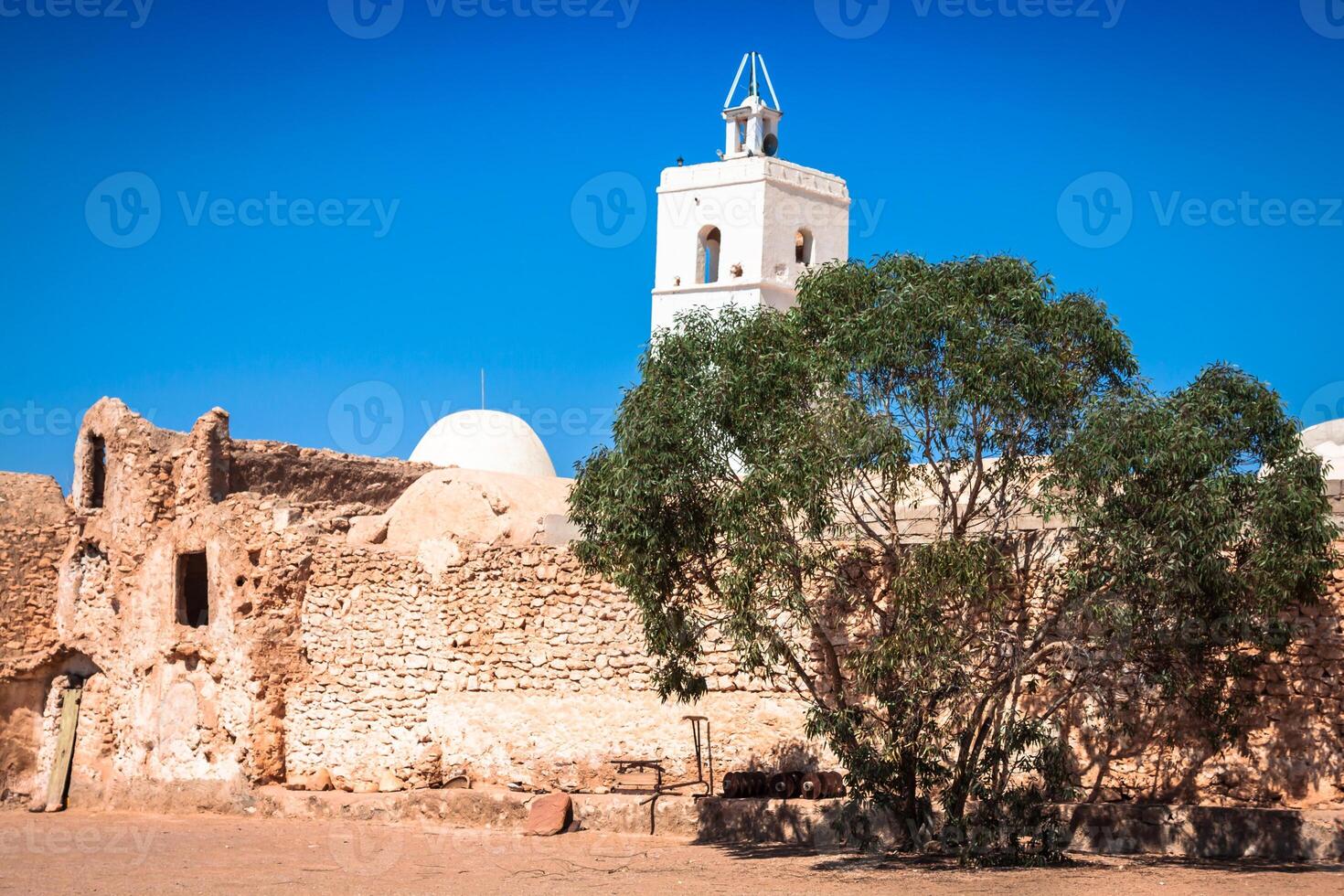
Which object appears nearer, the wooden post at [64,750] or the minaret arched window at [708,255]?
the wooden post at [64,750]

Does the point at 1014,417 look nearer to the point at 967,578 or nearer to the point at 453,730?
the point at 967,578

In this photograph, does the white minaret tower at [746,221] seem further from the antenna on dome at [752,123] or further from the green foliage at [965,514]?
the green foliage at [965,514]

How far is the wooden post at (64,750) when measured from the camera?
21.0 metres

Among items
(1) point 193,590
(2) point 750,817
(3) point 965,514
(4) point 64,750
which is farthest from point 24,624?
(3) point 965,514

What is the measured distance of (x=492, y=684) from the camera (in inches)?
683

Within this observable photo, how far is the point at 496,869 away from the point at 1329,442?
1077 centimetres

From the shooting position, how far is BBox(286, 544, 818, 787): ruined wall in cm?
1591

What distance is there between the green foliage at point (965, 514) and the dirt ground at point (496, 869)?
0.89 metres

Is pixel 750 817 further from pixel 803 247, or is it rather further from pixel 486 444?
pixel 803 247

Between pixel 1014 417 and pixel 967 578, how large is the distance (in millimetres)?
1305

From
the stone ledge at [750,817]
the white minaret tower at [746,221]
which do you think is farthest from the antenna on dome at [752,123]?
the stone ledge at [750,817]

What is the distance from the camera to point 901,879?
1200 centimetres

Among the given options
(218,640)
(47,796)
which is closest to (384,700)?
(218,640)

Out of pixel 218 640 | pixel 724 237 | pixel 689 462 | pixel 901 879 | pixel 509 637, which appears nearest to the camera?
pixel 901 879
